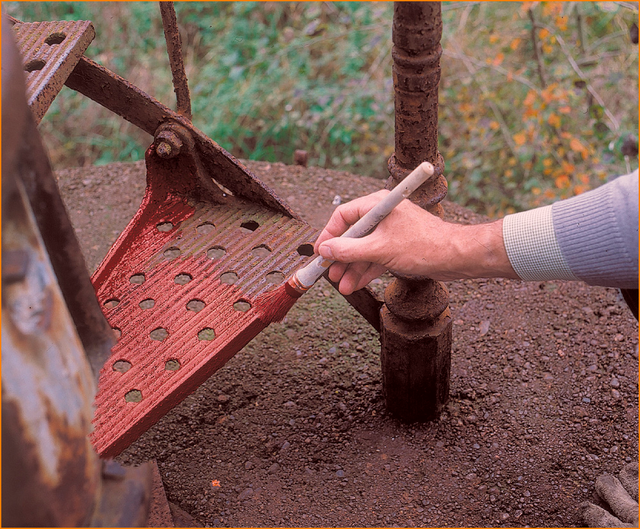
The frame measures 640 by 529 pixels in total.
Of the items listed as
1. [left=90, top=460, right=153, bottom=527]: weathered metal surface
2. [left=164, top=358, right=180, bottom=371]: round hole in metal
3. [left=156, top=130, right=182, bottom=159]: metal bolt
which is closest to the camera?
[left=90, top=460, right=153, bottom=527]: weathered metal surface

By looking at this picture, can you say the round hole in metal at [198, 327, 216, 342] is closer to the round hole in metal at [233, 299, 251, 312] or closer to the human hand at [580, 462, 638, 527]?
the round hole in metal at [233, 299, 251, 312]

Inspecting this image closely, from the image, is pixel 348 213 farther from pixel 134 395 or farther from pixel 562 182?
pixel 562 182

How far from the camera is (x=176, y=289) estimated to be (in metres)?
1.80

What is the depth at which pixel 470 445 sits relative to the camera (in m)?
1.91

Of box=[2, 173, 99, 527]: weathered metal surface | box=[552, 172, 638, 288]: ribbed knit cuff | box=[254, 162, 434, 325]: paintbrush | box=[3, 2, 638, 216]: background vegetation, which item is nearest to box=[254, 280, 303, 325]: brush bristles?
box=[254, 162, 434, 325]: paintbrush

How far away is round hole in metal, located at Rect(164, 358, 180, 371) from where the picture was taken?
1608mm

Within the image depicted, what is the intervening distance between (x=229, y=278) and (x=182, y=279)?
154 mm

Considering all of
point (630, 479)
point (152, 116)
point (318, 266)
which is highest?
point (152, 116)

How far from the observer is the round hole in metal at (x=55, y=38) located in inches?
69.5

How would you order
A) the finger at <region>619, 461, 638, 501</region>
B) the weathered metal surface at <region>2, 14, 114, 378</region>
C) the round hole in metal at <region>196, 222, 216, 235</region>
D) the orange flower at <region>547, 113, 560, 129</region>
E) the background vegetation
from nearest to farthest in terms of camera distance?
the weathered metal surface at <region>2, 14, 114, 378</region> → the finger at <region>619, 461, 638, 501</region> → the round hole in metal at <region>196, 222, 216, 235</region> → the orange flower at <region>547, 113, 560, 129</region> → the background vegetation

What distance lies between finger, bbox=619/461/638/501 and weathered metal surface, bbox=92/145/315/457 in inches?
41.5

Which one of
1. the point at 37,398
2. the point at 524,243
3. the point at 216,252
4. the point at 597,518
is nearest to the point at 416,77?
the point at 524,243

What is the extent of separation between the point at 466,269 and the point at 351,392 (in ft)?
2.59

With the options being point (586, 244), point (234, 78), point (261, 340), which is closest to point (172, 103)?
point (234, 78)
